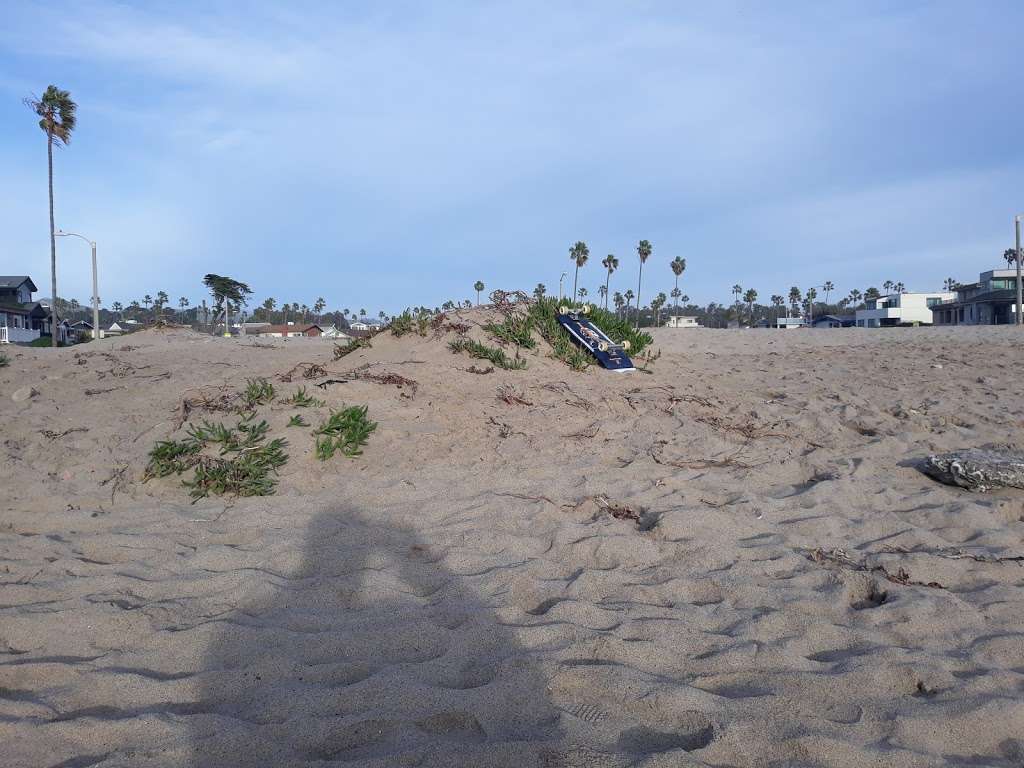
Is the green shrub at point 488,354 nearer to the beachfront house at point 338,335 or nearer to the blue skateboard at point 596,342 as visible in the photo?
the blue skateboard at point 596,342

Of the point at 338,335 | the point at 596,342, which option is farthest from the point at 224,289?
the point at 596,342

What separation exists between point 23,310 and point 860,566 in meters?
51.2

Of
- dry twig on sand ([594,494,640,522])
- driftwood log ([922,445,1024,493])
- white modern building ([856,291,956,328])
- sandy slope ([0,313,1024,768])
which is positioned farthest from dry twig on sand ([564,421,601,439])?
white modern building ([856,291,956,328])

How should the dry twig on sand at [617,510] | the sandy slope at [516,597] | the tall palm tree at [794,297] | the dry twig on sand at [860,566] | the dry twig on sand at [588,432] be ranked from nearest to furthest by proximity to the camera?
the sandy slope at [516,597] < the dry twig on sand at [860,566] < the dry twig on sand at [617,510] < the dry twig on sand at [588,432] < the tall palm tree at [794,297]

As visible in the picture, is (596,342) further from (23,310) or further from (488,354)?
(23,310)

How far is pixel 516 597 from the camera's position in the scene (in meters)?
Answer: 3.14

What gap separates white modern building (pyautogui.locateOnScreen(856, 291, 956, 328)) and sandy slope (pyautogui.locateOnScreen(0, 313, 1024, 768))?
50.0m

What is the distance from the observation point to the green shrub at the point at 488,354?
310 inches

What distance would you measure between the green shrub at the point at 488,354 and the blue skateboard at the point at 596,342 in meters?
1.09

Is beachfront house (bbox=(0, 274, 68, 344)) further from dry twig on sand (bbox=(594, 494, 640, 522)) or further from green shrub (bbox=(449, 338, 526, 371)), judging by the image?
dry twig on sand (bbox=(594, 494, 640, 522))

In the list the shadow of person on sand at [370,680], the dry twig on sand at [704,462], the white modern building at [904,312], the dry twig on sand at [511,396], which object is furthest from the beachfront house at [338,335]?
the white modern building at [904,312]

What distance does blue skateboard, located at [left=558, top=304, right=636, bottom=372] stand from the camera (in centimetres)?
864

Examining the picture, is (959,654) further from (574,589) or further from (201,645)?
(201,645)

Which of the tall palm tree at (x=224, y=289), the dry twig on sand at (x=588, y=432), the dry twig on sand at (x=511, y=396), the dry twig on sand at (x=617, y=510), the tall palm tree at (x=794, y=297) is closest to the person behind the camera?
the dry twig on sand at (x=617, y=510)
